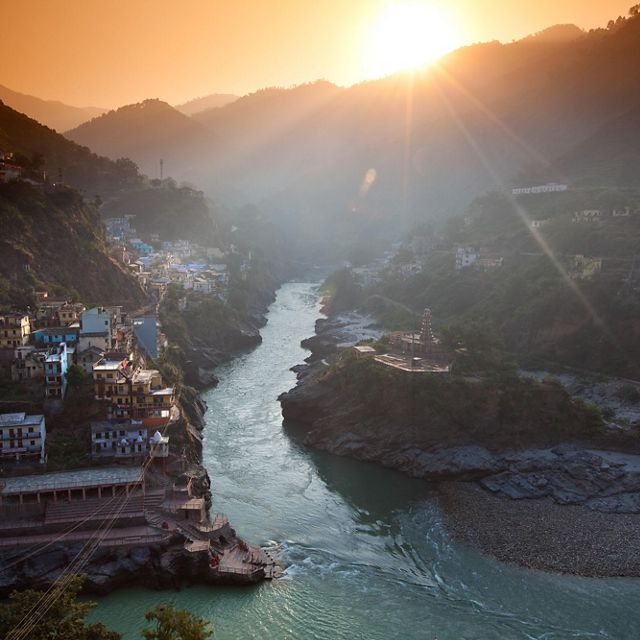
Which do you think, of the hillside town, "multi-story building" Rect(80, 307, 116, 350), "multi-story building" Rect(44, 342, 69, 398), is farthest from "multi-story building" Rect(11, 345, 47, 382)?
"multi-story building" Rect(80, 307, 116, 350)

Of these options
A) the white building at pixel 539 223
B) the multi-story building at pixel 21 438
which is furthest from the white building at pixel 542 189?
the multi-story building at pixel 21 438

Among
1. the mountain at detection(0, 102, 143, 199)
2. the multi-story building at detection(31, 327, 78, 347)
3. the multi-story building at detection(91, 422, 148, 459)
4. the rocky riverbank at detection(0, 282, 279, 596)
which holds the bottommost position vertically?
the rocky riverbank at detection(0, 282, 279, 596)

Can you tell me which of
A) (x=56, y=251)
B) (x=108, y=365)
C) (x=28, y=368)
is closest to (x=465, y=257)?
(x=56, y=251)

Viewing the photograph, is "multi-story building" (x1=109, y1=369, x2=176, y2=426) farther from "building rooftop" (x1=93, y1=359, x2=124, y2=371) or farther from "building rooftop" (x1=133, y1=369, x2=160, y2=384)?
"building rooftop" (x1=93, y1=359, x2=124, y2=371)

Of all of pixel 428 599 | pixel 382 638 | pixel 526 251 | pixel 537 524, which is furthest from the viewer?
pixel 526 251

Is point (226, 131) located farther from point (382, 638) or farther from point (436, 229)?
point (382, 638)

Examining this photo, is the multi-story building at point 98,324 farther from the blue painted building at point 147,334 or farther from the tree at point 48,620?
the tree at point 48,620

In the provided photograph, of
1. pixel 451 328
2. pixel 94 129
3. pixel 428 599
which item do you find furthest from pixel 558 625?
pixel 94 129
